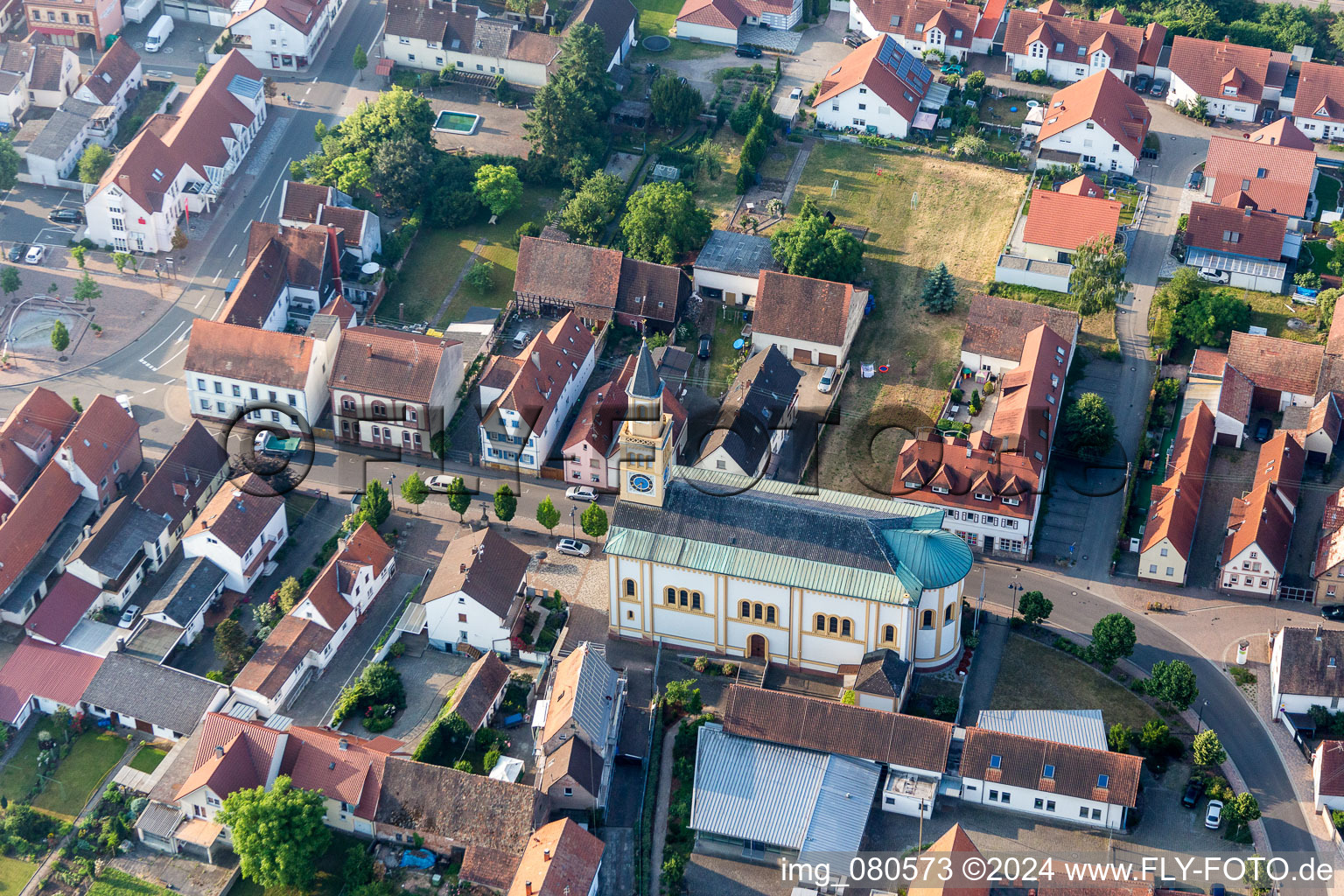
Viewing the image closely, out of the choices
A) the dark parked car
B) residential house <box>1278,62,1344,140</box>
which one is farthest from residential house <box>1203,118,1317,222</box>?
the dark parked car

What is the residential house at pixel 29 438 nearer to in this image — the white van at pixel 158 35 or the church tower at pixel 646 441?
the church tower at pixel 646 441

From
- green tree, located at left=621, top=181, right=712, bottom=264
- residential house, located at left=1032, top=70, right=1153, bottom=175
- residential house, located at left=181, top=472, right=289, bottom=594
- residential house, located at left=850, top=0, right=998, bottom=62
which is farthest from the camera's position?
residential house, located at left=850, top=0, right=998, bottom=62

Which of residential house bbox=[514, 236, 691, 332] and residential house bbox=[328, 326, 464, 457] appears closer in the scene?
residential house bbox=[328, 326, 464, 457]

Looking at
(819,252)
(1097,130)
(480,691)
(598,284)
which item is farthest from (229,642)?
(1097,130)

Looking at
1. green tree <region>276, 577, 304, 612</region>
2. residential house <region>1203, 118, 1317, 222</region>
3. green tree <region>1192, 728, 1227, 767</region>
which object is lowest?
green tree <region>276, 577, 304, 612</region>

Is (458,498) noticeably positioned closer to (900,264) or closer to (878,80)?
(900,264)

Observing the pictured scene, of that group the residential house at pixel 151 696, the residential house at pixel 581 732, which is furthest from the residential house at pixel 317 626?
the residential house at pixel 581 732

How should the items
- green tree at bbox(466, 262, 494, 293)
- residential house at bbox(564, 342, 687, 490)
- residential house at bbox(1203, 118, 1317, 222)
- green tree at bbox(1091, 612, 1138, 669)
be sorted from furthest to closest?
residential house at bbox(1203, 118, 1317, 222) → green tree at bbox(466, 262, 494, 293) → residential house at bbox(564, 342, 687, 490) → green tree at bbox(1091, 612, 1138, 669)

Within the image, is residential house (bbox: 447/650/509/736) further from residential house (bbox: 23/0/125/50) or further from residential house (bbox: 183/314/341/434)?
residential house (bbox: 23/0/125/50)
